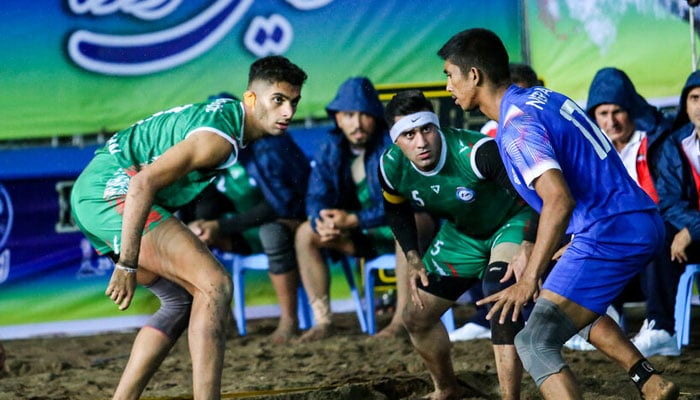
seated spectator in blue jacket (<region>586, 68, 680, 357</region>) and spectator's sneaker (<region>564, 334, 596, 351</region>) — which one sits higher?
seated spectator in blue jacket (<region>586, 68, 680, 357</region>)

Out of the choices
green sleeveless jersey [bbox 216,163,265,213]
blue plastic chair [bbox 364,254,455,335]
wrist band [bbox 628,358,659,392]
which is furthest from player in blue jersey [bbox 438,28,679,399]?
green sleeveless jersey [bbox 216,163,265,213]

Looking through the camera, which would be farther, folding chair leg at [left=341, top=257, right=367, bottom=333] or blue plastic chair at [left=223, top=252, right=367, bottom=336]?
blue plastic chair at [left=223, top=252, right=367, bottom=336]

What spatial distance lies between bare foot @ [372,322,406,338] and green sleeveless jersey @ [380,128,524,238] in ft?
8.17

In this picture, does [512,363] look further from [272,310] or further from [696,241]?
[272,310]

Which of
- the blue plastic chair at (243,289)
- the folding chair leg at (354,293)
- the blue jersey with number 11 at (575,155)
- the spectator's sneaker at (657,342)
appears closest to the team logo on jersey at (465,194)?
the blue jersey with number 11 at (575,155)

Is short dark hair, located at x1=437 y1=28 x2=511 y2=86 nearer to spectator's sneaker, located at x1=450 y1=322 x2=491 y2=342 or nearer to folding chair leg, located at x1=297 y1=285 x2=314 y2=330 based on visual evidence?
spectator's sneaker, located at x1=450 y1=322 x2=491 y2=342

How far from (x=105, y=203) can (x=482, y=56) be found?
6.33 ft

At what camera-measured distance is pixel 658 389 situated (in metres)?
4.82

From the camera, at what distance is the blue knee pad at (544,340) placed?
14.5 ft

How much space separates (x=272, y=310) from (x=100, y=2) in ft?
9.80

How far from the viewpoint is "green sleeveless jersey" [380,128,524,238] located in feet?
19.2

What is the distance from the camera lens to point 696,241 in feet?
24.2

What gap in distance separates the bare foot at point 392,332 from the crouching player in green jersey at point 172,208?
319cm

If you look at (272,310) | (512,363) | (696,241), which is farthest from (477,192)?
(272,310)
